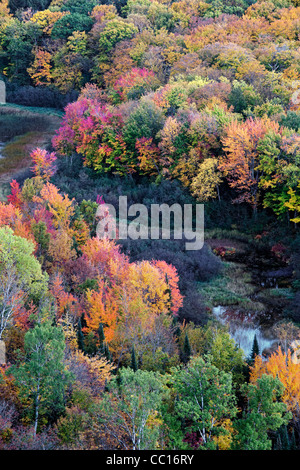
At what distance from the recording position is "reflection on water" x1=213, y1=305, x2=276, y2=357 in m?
32.6

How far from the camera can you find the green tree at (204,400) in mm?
20859

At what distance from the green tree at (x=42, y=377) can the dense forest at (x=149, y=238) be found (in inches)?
2.4

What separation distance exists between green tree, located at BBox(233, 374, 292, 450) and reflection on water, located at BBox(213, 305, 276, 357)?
939 cm

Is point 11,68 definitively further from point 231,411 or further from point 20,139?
point 231,411

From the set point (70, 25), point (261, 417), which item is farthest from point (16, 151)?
point (261, 417)

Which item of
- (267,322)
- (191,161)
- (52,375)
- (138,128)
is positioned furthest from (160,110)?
(52,375)

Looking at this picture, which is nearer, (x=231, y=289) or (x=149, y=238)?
(x=231, y=289)

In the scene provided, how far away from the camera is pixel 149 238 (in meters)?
46.3

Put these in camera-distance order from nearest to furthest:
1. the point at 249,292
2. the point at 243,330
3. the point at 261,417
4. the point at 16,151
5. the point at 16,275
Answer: the point at 261,417, the point at 16,275, the point at 243,330, the point at 249,292, the point at 16,151

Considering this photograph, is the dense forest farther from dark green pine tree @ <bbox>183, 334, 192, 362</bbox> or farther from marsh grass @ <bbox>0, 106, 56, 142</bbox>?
marsh grass @ <bbox>0, 106, 56, 142</bbox>

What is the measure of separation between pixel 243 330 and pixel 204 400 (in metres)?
13.3

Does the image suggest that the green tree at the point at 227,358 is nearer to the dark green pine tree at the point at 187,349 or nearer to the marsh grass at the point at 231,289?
the dark green pine tree at the point at 187,349

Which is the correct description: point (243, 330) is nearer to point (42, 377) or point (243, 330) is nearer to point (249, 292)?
point (249, 292)
